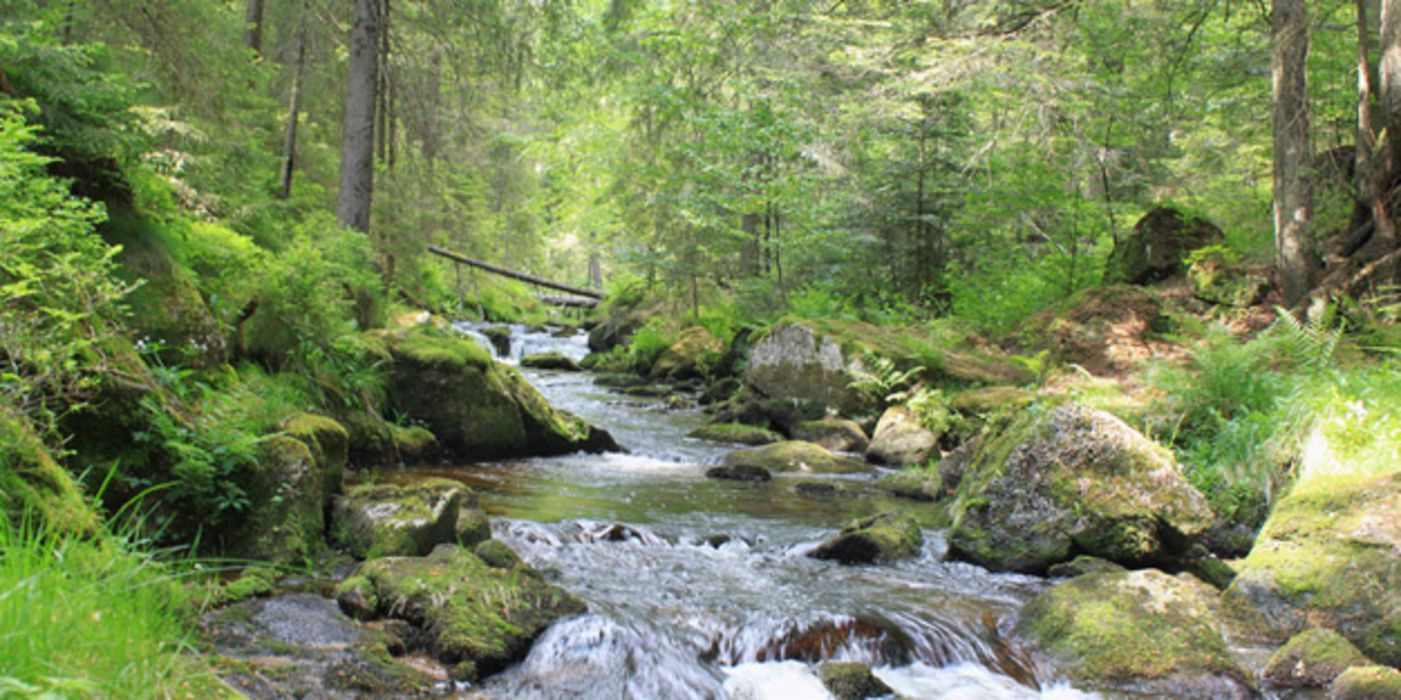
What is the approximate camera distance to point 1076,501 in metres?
6.53

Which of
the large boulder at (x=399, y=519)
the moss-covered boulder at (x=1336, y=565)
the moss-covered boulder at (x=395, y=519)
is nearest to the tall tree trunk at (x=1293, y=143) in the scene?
the moss-covered boulder at (x=1336, y=565)

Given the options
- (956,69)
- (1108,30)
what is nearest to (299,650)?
(956,69)

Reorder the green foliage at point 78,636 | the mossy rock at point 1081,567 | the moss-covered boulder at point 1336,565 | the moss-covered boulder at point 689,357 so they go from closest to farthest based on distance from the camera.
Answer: the green foliage at point 78,636, the moss-covered boulder at point 1336,565, the mossy rock at point 1081,567, the moss-covered boulder at point 689,357

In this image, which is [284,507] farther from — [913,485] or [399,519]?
[913,485]

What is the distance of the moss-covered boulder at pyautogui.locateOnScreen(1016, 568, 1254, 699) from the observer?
4570 mm

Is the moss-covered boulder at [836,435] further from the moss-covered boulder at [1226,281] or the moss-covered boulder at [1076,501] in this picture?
the moss-covered boulder at [1226,281]

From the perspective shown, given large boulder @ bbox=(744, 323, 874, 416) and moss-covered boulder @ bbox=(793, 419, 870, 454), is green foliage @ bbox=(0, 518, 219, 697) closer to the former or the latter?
moss-covered boulder @ bbox=(793, 419, 870, 454)

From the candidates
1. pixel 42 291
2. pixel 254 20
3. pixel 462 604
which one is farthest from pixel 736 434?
pixel 254 20

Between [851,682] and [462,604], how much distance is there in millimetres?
2151

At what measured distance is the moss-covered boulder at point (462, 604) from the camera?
4.18 meters

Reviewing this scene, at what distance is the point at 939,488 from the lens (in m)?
9.20

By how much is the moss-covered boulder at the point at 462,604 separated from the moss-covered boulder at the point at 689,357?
44.7 ft

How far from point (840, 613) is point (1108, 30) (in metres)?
13.4

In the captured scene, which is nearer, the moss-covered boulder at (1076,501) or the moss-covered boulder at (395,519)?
the moss-covered boulder at (395,519)
